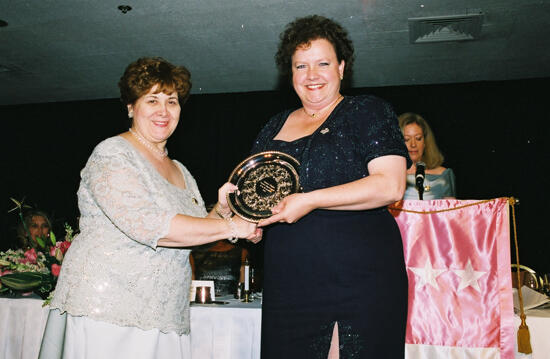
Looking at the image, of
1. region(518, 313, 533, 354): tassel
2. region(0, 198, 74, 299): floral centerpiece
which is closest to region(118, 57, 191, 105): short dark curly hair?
region(0, 198, 74, 299): floral centerpiece

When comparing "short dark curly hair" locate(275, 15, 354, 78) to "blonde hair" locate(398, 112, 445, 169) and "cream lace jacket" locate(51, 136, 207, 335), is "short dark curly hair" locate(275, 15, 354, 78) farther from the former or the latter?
"blonde hair" locate(398, 112, 445, 169)

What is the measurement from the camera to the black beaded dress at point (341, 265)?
68.6 inches

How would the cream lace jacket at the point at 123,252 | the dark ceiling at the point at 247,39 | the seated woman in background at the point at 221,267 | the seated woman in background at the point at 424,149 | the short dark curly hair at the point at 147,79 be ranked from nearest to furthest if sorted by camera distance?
the cream lace jacket at the point at 123,252 < the short dark curly hair at the point at 147,79 < the seated woman in background at the point at 221,267 < the seated woman in background at the point at 424,149 < the dark ceiling at the point at 247,39

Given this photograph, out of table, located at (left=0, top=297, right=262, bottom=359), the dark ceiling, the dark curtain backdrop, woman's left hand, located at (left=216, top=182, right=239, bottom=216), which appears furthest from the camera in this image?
the dark curtain backdrop

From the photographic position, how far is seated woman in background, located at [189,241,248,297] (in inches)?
135

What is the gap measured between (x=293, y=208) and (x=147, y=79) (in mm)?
1013

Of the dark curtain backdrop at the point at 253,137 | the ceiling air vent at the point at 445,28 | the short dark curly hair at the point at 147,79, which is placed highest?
the ceiling air vent at the point at 445,28

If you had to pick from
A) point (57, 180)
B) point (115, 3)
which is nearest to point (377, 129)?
point (115, 3)

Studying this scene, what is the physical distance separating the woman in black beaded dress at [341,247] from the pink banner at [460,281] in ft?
2.79

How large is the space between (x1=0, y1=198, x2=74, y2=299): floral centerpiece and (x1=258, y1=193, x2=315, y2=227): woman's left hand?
75.2 inches

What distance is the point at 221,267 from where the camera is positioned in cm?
349

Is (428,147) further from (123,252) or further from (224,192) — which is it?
(123,252)

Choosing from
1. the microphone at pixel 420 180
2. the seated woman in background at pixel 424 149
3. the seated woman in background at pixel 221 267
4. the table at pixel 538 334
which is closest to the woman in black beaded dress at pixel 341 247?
the table at pixel 538 334

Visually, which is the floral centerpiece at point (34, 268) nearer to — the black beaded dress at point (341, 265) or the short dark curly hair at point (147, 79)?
the short dark curly hair at point (147, 79)
